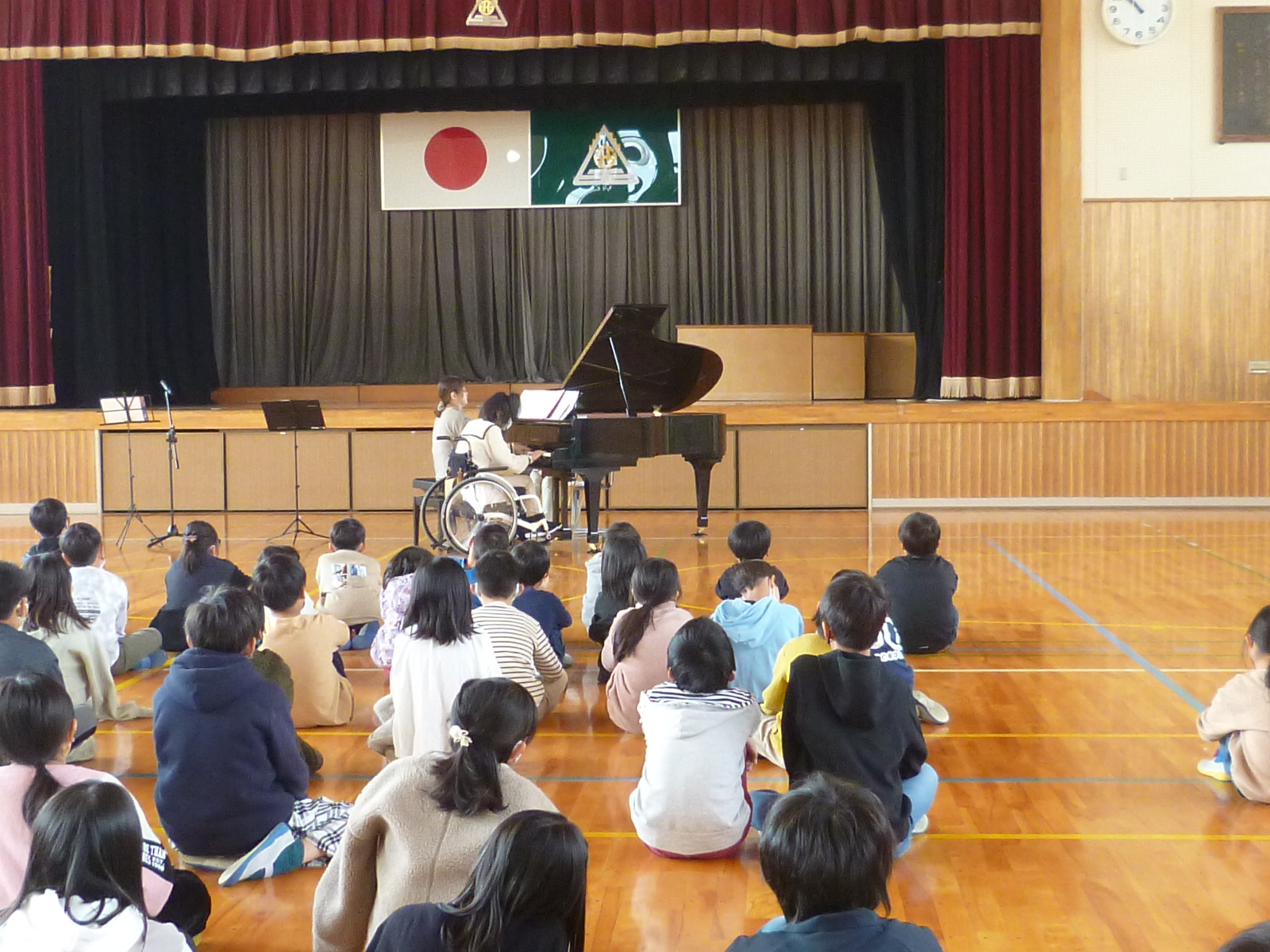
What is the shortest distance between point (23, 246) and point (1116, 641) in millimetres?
10210

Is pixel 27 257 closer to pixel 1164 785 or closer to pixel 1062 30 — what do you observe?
pixel 1062 30

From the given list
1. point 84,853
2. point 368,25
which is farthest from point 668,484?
point 84,853

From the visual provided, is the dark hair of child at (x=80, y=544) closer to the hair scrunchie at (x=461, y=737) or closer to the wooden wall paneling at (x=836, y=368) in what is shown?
the hair scrunchie at (x=461, y=737)

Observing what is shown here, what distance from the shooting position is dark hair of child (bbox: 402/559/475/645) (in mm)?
3809

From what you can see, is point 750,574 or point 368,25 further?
point 368,25

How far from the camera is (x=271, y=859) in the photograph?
11.2 ft

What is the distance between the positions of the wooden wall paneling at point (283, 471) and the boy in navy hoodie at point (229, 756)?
8477mm

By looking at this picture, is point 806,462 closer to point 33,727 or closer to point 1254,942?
point 33,727

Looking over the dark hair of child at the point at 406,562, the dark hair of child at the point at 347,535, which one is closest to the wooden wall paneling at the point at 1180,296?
the dark hair of child at the point at 347,535

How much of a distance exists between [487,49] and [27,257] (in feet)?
14.8

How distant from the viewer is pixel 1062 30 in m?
11.3

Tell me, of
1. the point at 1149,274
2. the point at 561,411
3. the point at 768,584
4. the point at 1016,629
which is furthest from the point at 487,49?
the point at 768,584

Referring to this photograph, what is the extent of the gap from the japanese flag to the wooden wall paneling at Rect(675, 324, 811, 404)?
11.8 feet

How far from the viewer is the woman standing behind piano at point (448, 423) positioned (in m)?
8.84
